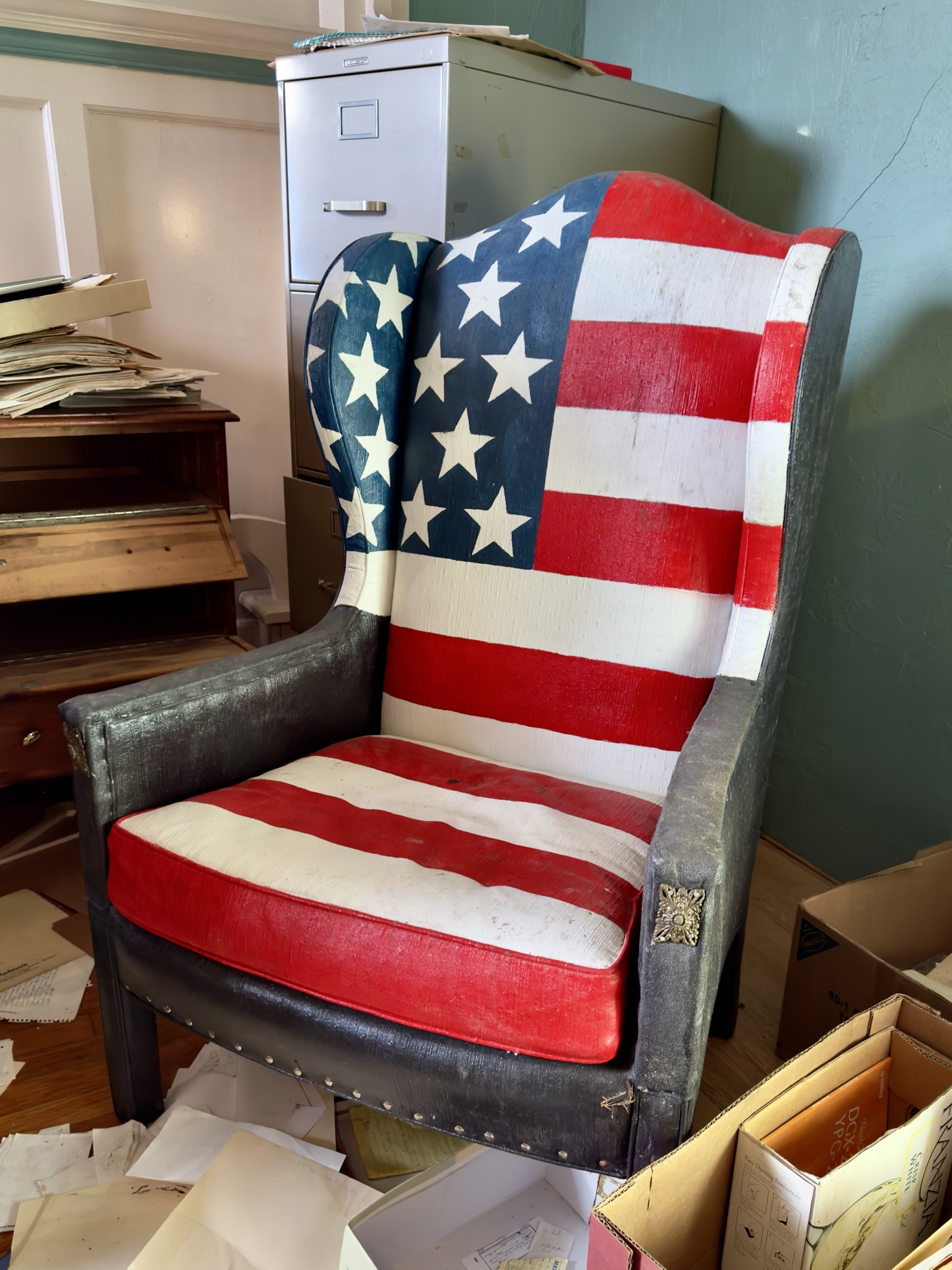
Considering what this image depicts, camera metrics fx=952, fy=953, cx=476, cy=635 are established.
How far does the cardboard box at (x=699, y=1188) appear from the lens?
0.73m

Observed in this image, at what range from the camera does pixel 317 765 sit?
1102mm

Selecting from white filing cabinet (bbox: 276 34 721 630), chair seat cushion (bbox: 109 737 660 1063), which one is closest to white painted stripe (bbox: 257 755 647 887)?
chair seat cushion (bbox: 109 737 660 1063)

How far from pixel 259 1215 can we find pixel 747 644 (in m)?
0.76

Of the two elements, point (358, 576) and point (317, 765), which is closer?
point (317, 765)

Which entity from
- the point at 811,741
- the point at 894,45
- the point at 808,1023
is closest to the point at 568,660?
the point at 808,1023

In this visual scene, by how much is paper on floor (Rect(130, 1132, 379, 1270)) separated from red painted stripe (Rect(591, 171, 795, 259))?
108cm

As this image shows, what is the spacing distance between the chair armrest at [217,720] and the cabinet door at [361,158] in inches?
27.4

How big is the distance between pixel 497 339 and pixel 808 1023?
94 centimetres

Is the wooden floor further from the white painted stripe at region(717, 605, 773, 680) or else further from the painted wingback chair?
the white painted stripe at region(717, 605, 773, 680)

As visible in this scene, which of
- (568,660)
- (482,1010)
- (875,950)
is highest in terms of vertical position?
(568,660)

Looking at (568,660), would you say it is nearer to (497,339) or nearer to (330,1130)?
(497,339)

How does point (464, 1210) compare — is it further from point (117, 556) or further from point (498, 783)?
point (117, 556)

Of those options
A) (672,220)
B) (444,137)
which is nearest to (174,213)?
(444,137)

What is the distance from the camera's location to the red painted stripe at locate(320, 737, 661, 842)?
1001mm
